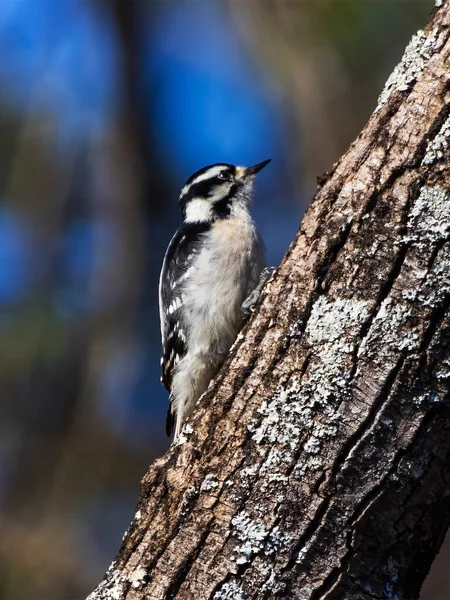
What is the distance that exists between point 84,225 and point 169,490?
28.4 ft

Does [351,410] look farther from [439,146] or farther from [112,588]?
[112,588]

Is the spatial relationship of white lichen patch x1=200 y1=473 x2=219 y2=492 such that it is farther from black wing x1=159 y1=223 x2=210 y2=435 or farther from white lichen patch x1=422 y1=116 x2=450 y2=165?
black wing x1=159 y1=223 x2=210 y2=435

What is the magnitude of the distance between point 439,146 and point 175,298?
2340 mm

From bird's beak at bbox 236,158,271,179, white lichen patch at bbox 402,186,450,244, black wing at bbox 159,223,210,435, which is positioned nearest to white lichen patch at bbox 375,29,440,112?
white lichen patch at bbox 402,186,450,244

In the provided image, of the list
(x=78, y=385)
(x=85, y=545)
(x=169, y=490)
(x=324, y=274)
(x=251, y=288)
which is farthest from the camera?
(x=78, y=385)

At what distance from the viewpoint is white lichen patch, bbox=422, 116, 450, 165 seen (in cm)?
256

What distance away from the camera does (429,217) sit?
2.54 meters

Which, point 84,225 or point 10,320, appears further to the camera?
point 84,225

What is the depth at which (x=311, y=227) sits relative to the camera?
280 cm

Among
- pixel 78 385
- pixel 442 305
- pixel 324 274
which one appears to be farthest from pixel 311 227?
pixel 78 385

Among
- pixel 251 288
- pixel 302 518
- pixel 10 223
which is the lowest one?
pixel 302 518

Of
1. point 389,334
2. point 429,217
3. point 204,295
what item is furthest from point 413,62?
point 204,295

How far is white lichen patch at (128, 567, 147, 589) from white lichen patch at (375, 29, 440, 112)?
1759mm

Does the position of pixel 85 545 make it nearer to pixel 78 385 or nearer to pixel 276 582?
pixel 78 385
